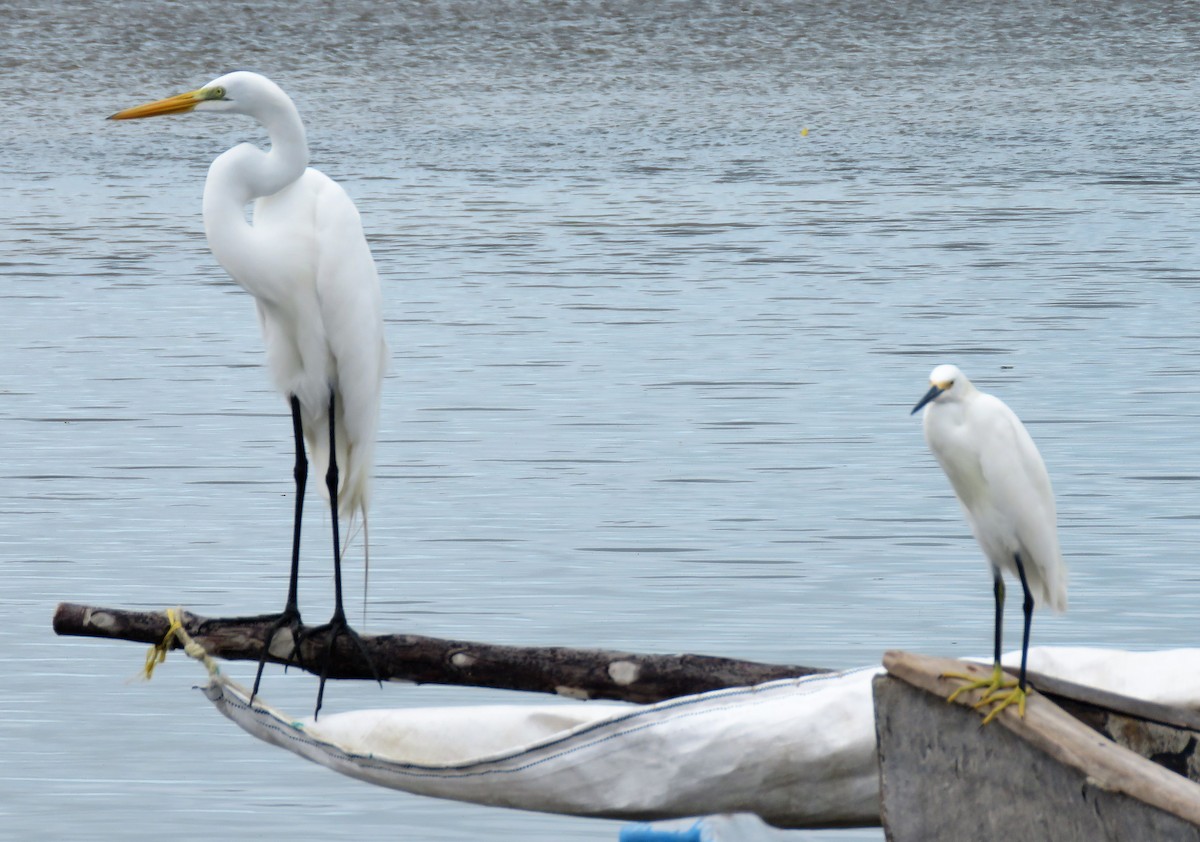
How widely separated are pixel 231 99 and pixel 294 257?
43 cm

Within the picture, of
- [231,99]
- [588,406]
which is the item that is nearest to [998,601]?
[231,99]

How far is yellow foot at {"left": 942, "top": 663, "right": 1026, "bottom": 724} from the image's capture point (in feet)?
14.1

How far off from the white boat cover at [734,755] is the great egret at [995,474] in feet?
1.25

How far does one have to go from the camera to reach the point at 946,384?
440cm

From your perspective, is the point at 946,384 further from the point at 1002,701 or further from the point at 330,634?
the point at 330,634

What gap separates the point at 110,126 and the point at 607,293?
15364 mm

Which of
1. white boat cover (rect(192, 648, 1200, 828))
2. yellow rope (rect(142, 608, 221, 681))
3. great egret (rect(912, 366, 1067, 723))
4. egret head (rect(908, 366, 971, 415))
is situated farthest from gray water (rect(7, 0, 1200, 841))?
egret head (rect(908, 366, 971, 415))

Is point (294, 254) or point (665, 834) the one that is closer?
point (665, 834)

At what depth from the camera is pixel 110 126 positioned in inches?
1112

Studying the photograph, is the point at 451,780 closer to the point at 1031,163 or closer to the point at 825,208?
the point at 825,208

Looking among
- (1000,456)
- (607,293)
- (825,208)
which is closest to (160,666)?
(1000,456)

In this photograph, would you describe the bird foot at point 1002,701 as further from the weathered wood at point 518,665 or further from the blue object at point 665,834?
the weathered wood at point 518,665

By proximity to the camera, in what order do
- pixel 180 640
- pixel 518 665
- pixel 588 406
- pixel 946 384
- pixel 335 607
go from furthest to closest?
pixel 588 406, pixel 335 607, pixel 180 640, pixel 518 665, pixel 946 384

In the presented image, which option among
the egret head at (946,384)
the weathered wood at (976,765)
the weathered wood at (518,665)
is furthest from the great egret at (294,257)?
the egret head at (946,384)
